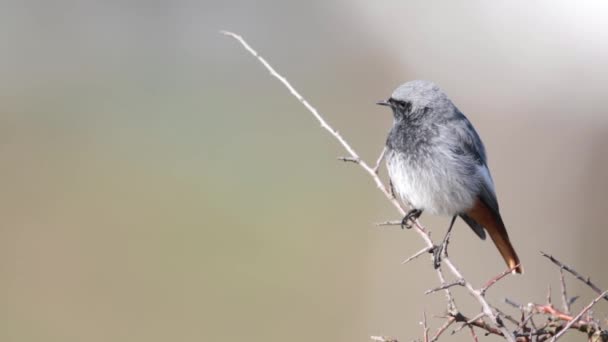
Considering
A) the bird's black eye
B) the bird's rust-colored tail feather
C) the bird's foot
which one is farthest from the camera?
Answer: the bird's black eye

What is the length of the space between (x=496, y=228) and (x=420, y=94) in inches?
33.9

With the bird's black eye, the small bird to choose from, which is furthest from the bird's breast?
the bird's black eye

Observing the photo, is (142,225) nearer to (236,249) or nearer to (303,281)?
(236,249)

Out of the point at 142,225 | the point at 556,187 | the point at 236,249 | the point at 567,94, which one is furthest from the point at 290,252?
the point at 556,187

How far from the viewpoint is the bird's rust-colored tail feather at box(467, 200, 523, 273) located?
469 centimetres

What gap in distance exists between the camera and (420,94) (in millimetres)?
4766

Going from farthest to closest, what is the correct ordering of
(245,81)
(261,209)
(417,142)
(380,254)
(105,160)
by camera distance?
(245,81) → (105,160) → (261,209) → (380,254) → (417,142)

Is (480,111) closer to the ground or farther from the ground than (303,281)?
farther from the ground

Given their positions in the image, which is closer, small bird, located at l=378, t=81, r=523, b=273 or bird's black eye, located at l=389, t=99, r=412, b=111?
small bird, located at l=378, t=81, r=523, b=273

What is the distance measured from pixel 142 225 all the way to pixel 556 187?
835 centimetres

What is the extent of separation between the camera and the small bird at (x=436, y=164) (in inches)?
185

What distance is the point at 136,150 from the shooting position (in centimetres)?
1898

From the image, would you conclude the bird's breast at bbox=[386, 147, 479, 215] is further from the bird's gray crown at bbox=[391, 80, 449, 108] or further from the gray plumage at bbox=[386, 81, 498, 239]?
the bird's gray crown at bbox=[391, 80, 449, 108]

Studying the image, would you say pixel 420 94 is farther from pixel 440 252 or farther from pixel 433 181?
pixel 440 252
